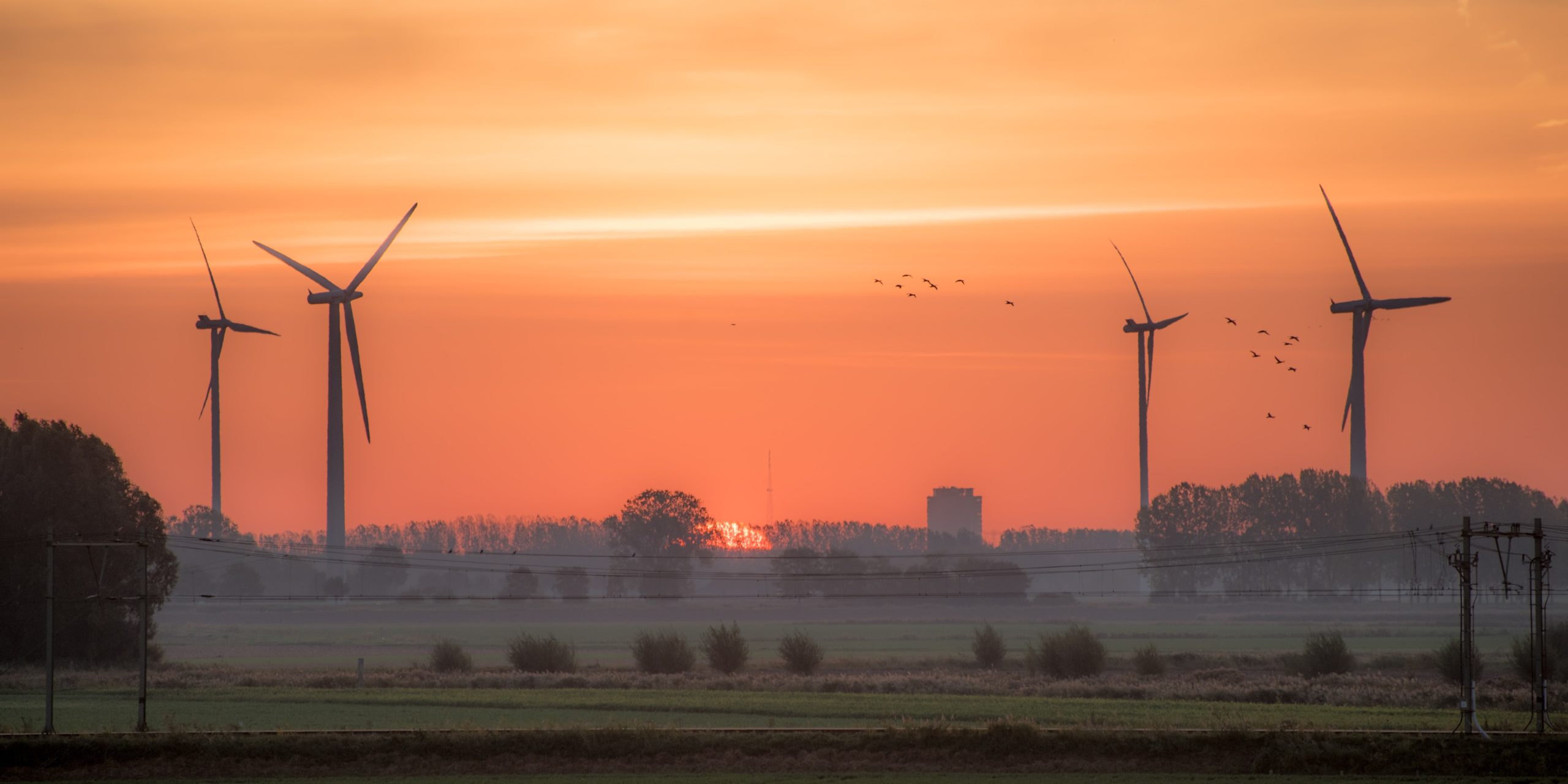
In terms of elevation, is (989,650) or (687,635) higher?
(989,650)

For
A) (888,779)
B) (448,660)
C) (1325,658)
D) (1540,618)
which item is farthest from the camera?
(448,660)

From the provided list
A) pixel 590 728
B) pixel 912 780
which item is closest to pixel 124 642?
pixel 590 728

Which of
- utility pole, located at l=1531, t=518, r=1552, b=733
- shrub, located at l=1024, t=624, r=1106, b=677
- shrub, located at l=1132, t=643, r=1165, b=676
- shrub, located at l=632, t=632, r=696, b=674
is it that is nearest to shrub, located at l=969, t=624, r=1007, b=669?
shrub, located at l=1024, t=624, r=1106, b=677

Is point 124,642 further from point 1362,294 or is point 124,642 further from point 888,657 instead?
point 1362,294

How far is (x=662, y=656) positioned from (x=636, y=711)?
31062mm

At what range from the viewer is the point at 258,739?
46.4 m

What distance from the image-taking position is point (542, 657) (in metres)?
89.6

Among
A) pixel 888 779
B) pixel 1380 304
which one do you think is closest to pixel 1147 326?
pixel 1380 304

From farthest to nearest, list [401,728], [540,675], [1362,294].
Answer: [1362,294]
[540,675]
[401,728]

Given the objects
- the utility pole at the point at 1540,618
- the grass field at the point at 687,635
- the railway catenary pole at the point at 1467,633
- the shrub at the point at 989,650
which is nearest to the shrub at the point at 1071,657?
the shrub at the point at 989,650

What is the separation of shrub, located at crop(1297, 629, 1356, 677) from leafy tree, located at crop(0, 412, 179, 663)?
6317 centimetres

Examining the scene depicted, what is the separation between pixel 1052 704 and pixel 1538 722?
20455 mm

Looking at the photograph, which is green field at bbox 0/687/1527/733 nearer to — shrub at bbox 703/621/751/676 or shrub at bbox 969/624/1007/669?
shrub at bbox 703/621/751/676

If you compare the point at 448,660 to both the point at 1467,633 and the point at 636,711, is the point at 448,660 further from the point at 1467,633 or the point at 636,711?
the point at 1467,633
